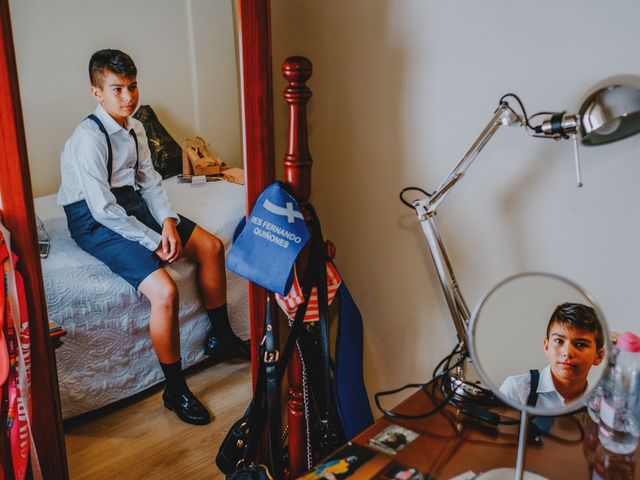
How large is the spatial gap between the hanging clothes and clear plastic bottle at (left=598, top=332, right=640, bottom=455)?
1091 mm

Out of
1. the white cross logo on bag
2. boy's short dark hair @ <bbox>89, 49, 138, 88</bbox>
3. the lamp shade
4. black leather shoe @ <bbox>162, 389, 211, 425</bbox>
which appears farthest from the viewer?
black leather shoe @ <bbox>162, 389, 211, 425</bbox>

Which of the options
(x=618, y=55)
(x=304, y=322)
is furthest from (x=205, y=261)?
(x=618, y=55)

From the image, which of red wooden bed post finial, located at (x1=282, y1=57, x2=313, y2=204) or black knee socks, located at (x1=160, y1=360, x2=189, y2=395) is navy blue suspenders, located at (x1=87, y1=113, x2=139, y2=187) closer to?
red wooden bed post finial, located at (x1=282, y1=57, x2=313, y2=204)

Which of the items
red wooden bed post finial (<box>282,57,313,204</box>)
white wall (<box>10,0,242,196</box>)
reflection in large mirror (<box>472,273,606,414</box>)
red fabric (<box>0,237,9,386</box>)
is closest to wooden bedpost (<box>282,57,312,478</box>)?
red wooden bed post finial (<box>282,57,313,204</box>)

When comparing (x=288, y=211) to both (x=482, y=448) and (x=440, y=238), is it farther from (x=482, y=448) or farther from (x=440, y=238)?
(x=482, y=448)

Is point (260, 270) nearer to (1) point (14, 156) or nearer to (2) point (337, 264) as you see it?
(2) point (337, 264)

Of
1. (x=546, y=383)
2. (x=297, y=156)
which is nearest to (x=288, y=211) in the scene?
(x=297, y=156)

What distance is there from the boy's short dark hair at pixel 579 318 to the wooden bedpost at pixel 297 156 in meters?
0.55

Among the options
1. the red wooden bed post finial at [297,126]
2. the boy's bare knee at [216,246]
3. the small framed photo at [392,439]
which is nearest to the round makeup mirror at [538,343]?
the small framed photo at [392,439]

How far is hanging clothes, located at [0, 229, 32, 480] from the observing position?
109cm

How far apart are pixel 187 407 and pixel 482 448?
2.23 ft

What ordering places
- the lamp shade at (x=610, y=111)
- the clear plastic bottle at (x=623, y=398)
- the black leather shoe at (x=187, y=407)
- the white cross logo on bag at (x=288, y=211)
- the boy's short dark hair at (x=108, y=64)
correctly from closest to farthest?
the lamp shade at (x=610, y=111) → the clear plastic bottle at (x=623, y=398) → the boy's short dark hair at (x=108, y=64) → the white cross logo on bag at (x=288, y=211) → the black leather shoe at (x=187, y=407)

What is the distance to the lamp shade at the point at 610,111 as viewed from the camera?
894 millimetres

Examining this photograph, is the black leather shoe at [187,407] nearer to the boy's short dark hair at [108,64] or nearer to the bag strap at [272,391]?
the bag strap at [272,391]
